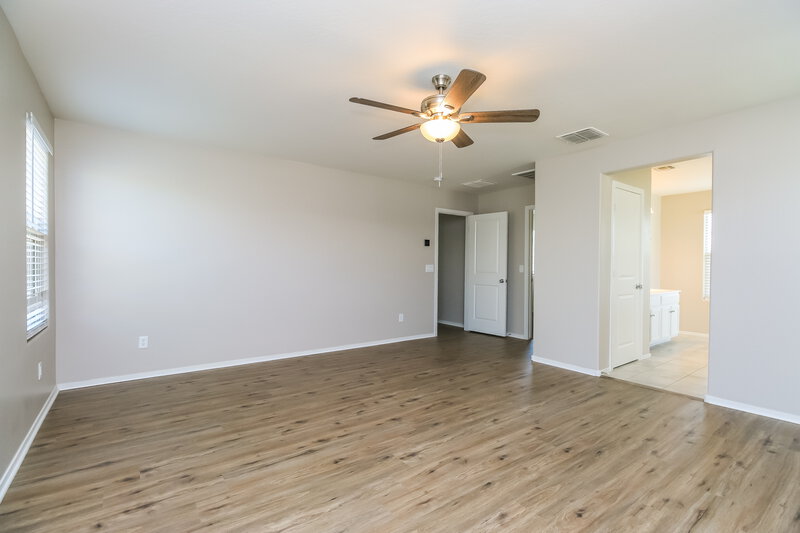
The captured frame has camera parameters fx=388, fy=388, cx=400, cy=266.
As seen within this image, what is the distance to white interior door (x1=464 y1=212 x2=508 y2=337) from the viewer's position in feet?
20.6

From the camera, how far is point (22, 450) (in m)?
2.37

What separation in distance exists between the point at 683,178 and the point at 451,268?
3957 mm

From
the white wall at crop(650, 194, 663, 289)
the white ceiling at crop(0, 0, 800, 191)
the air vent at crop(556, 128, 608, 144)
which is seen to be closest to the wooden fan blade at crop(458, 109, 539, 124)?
the white ceiling at crop(0, 0, 800, 191)

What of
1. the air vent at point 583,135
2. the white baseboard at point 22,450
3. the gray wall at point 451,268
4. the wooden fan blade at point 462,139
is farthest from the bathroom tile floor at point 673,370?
the white baseboard at point 22,450

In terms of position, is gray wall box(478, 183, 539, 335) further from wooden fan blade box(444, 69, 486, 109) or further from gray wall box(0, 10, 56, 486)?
gray wall box(0, 10, 56, 486)

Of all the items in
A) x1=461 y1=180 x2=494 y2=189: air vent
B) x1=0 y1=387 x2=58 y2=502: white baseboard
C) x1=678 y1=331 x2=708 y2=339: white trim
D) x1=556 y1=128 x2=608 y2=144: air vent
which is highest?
x1=556 y1=128 x2=608 y2=144: air vent

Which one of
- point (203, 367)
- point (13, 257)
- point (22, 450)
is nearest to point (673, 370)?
point (203, 367)

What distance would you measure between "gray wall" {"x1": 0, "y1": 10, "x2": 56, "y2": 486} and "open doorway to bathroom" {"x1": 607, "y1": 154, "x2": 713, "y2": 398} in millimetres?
4924

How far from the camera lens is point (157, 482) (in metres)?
2.14

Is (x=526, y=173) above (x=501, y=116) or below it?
above

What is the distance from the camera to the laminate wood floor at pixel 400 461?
1.86 meters

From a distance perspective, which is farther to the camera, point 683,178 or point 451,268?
point 451,268

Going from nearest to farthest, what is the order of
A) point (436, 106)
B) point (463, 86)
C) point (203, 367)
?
point (463, 86) < point (436, 106) < point (203, 367)

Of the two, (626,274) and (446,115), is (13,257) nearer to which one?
(446,115)
